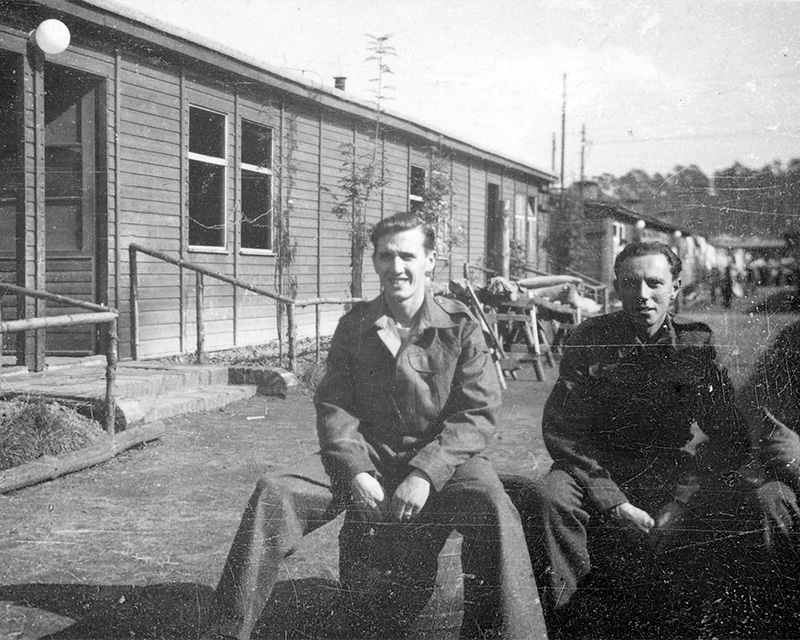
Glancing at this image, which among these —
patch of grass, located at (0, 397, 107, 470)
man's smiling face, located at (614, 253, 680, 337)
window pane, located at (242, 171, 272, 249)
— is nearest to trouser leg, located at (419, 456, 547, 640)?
man's smiling face, located at (614, 253, 680, 337)

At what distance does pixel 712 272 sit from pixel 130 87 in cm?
548

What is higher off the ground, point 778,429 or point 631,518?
point 778,429

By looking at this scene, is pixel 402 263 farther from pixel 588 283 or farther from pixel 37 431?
pixel 588 283

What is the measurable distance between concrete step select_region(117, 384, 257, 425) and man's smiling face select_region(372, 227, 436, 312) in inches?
119

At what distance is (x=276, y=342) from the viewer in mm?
7293

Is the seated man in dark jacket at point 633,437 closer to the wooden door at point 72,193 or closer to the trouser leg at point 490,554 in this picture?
the trouser leg at point 490,554

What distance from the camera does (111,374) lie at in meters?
4.79

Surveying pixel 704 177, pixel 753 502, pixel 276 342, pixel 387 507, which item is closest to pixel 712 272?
pixel 704 177

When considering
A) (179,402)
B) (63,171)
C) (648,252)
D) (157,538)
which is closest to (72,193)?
(63,171)

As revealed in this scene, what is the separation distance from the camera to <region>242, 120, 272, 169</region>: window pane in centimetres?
738

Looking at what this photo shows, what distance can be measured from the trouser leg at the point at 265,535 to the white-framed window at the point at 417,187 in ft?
12.7

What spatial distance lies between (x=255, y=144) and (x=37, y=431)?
4.04 metres

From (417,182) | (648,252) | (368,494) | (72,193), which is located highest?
(417,182)

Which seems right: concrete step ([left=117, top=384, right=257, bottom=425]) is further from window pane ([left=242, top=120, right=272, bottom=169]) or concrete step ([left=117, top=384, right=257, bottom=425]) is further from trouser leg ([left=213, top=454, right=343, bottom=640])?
trouser leg ([left=213, top=454, right=343, bottom=640])
